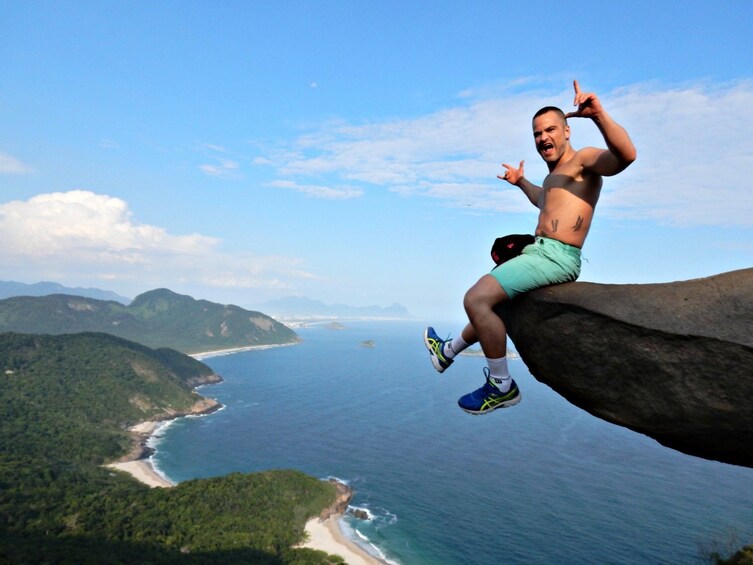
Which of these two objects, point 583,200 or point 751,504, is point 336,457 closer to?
point 751,504

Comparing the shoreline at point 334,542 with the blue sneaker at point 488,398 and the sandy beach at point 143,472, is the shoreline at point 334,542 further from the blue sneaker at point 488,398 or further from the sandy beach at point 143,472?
the blue sneaker at point 488,398

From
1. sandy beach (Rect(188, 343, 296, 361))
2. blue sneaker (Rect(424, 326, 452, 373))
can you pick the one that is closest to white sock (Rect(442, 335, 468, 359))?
blue sneaker (Rect(424, 326, 452, 373))

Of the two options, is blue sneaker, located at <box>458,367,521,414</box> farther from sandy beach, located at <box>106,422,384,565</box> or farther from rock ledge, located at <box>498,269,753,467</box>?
sandy beach, located at <box>106,422,384,565</box>

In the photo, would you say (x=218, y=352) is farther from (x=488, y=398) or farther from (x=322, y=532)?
(x=488, y=398)

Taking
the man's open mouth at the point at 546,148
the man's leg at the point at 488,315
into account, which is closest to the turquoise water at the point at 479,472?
the man's leg at the point at 488,315

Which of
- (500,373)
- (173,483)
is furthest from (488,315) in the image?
(173,483)

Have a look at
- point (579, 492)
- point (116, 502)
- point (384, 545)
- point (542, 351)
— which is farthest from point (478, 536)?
point (542, 351)
